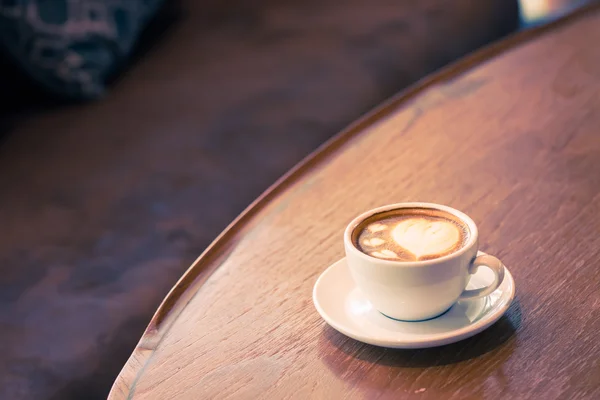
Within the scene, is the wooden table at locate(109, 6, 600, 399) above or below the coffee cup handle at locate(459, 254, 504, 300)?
below

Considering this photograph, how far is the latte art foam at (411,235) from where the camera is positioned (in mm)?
503

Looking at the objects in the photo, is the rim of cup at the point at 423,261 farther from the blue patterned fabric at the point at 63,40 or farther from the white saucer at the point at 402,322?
the blue patterned fabric at the point at 63,40

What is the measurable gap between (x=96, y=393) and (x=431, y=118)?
0.48m

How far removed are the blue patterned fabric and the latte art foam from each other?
2.79ft

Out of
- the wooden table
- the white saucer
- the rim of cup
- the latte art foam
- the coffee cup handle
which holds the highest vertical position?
the rim of cup

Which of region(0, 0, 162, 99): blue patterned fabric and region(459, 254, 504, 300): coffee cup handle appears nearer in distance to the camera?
region(459, 254, 504, 300): coffee cup handle

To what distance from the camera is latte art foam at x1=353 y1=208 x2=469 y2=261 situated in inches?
19.8

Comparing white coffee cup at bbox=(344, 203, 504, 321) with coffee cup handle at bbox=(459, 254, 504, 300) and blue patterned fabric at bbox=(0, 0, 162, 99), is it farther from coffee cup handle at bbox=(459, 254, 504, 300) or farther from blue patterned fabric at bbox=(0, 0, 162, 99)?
blue patterned fabric at bbox=(0, 0, 162, 99)

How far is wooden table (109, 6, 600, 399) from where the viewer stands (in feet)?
1.58

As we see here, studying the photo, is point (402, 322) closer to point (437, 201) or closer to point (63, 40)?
point (437, 201)

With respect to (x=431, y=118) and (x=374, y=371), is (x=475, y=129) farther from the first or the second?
(x=374, y=371)

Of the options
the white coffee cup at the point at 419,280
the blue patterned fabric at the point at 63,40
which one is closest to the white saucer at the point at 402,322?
the white coffee cup at the point at 419,280

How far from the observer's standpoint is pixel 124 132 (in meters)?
1.16

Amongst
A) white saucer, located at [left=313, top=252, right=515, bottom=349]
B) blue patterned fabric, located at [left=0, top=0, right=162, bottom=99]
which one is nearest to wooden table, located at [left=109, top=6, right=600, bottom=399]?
white saucer, located at [left=313, top=252, right=515, bottom=349]
